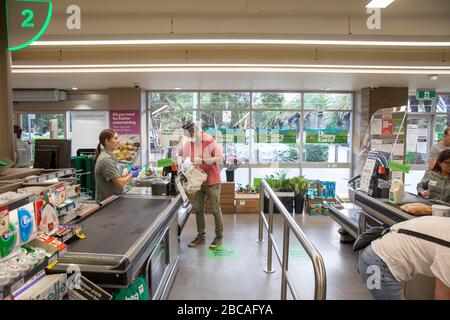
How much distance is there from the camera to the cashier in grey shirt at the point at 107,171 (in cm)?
322

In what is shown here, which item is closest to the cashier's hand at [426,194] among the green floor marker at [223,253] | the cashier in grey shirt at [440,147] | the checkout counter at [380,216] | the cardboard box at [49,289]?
the checkout counter at [380,216]

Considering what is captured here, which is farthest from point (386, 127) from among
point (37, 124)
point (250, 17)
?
point (37, 124)

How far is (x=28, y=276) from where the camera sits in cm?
130

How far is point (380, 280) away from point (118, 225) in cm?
188

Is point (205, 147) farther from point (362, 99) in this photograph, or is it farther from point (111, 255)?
point (362, 99)

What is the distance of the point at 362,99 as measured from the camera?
722cm

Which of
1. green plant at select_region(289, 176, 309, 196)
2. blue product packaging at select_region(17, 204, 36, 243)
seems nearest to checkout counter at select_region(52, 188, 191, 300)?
blue product packaging at select_region(17, 204, 36, 243)

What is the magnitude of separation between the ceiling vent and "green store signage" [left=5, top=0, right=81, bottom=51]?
6.06m

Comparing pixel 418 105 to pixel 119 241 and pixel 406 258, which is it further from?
pixel 119 241

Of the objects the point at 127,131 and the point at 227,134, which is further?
the point at 227,134

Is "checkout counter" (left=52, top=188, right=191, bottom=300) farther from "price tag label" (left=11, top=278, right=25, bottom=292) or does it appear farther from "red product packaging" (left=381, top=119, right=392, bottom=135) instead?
"red product packaging" (left=381, top=119, right=392, bottom=135)

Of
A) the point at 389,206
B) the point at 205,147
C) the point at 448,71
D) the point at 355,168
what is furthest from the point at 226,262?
the point at 355,168

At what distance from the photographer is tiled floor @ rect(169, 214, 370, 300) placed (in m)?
3.04

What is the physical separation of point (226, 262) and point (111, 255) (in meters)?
2.18
